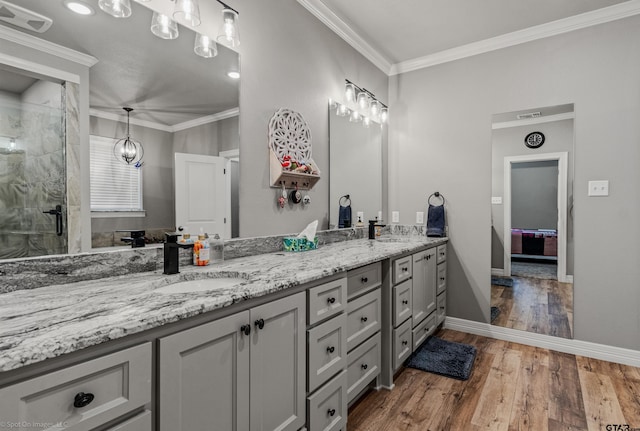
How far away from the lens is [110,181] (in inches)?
55.6

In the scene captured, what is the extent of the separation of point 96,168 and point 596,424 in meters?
2.78

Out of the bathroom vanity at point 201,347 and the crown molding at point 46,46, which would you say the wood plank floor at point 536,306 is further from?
the crown molding at point 46,46

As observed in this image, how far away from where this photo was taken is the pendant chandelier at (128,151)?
4.73 ft

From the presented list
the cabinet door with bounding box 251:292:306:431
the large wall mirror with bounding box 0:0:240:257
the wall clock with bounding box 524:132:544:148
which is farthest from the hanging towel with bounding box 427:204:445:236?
the wall clock with bounding box 524:132:544:148

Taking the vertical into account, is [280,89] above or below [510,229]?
above

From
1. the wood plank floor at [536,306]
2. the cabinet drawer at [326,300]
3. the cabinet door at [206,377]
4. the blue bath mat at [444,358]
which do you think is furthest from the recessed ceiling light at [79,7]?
the wood plank floor at [536,306]

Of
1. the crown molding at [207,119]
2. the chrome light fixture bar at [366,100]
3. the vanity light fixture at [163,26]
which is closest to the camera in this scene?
the vanity light fixture at [163,26]

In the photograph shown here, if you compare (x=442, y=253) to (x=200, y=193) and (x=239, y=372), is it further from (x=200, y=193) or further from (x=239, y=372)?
(x=239, y=372)

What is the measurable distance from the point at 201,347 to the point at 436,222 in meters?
2.72

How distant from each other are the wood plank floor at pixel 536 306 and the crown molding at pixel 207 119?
2979mm

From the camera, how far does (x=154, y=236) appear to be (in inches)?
61.9

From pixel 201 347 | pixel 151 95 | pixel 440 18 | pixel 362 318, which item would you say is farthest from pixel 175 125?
pixel 440 18

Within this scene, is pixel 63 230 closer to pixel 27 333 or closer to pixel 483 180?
pixel 27 333

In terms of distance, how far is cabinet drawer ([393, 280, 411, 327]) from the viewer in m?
2.19
